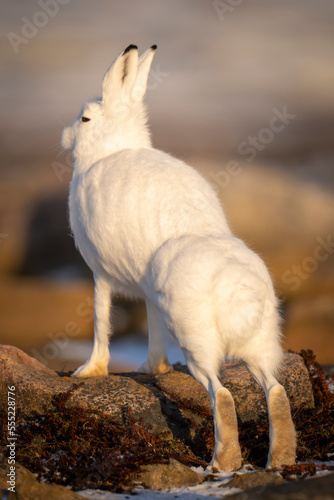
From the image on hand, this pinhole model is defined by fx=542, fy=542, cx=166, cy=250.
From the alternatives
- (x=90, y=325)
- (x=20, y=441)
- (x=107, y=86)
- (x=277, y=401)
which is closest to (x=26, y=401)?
(x=20, y=441)

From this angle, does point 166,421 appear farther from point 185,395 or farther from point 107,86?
point 107,86

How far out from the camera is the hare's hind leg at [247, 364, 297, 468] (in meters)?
4.29

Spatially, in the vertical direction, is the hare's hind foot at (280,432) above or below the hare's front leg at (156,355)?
below

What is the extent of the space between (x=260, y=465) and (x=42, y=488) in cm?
214

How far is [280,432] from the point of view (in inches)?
171

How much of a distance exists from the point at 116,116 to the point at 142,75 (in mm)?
645

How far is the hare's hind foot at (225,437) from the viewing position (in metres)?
4.26

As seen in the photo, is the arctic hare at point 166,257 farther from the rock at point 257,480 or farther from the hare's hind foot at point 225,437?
the rock at point 257,480

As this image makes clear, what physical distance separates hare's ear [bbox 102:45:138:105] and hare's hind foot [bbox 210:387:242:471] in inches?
142

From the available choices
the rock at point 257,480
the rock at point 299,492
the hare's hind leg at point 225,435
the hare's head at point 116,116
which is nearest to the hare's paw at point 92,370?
the hare's hind leg at point 225,435

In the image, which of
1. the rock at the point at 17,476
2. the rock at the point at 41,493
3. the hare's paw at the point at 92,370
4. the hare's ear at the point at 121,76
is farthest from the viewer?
the hare's paw at the point at 92,370

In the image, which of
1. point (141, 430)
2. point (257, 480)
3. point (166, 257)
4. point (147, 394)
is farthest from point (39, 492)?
point (147, 394)

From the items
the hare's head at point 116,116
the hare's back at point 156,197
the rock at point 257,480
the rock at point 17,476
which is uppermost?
the hare's head at point 116,116

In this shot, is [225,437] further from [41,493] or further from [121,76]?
[121,76]
